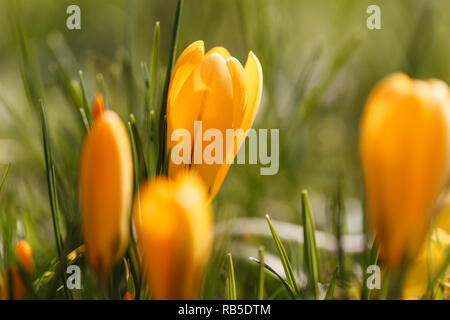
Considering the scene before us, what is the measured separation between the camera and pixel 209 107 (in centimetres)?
38

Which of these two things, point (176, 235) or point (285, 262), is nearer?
point (176, 235)

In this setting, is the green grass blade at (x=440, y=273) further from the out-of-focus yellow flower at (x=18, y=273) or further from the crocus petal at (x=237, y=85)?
the out-of-focus yellow flower at (x=18, y=273)

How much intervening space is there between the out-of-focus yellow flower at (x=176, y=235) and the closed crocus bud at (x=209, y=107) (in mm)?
96

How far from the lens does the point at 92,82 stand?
98cm

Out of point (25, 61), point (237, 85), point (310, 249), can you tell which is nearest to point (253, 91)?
point (237, 85)

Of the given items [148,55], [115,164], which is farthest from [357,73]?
[115,164]

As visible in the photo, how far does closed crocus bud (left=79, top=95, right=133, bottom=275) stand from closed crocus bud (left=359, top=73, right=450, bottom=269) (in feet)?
0.44

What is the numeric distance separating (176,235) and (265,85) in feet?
2.00

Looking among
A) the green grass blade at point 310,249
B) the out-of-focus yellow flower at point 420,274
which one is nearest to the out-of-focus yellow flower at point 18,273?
the green grass blade at point 310,249

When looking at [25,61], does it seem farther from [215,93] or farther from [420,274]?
[420,274]

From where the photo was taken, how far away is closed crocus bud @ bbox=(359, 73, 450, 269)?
11.5 inches

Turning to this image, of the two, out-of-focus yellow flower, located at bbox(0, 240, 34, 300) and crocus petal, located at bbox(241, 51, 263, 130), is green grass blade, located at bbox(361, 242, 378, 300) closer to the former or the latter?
crocus petal, located at bbox(241, 51, 263, 130)

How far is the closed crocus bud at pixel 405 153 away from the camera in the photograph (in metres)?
0.29
